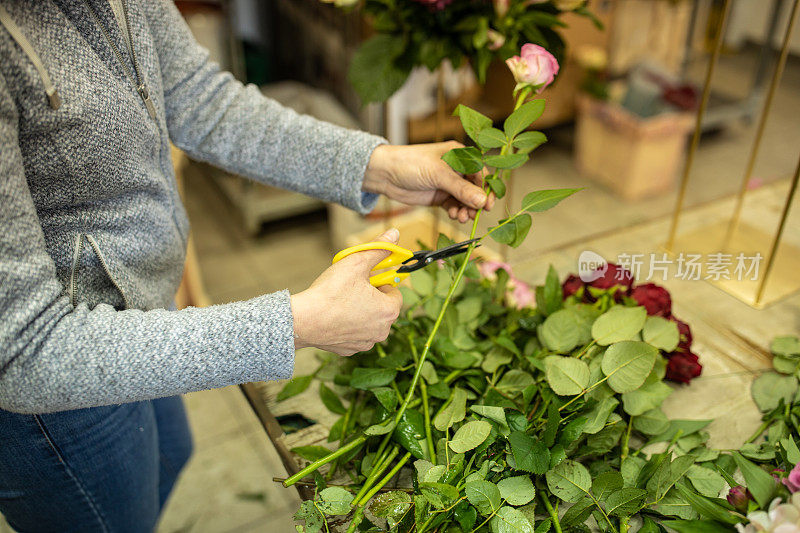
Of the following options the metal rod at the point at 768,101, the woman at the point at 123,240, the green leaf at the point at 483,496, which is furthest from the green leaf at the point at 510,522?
the metal rod at the point at 768,101

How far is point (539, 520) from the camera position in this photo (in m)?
0.68

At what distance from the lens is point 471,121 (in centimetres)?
76

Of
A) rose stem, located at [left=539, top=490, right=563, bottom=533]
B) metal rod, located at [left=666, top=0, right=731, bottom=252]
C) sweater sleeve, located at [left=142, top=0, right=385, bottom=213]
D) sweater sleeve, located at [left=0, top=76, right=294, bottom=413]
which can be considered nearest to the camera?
sweater sleeve, located at [left=0, top=76, right=294, bottom=413]

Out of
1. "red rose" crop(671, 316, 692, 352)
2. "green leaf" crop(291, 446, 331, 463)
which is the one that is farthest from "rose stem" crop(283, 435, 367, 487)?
"red rose" crop(671, 316, 692, 352)

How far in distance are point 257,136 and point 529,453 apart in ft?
1.75

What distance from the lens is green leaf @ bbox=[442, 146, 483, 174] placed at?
756 mm

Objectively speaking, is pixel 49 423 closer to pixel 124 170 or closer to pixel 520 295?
pixel 124 170

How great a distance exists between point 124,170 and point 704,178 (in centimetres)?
257

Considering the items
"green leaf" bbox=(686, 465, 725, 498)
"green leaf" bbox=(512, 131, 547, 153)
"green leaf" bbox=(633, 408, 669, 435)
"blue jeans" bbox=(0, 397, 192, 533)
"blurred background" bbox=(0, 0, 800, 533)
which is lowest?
"blurred background" bbox=(0, 0, 800, 533)

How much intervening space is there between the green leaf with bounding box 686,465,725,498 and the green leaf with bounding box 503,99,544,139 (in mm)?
415

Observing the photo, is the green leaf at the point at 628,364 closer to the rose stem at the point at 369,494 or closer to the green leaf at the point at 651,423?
the green leaf at the point at 651,423

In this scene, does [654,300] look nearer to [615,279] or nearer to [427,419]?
[615,279]

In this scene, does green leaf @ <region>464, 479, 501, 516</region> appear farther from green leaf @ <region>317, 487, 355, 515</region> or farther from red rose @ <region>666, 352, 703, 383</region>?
red rose @ <region>666, 352, 703, 383</region>

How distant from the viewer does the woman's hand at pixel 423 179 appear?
2.73 feet
